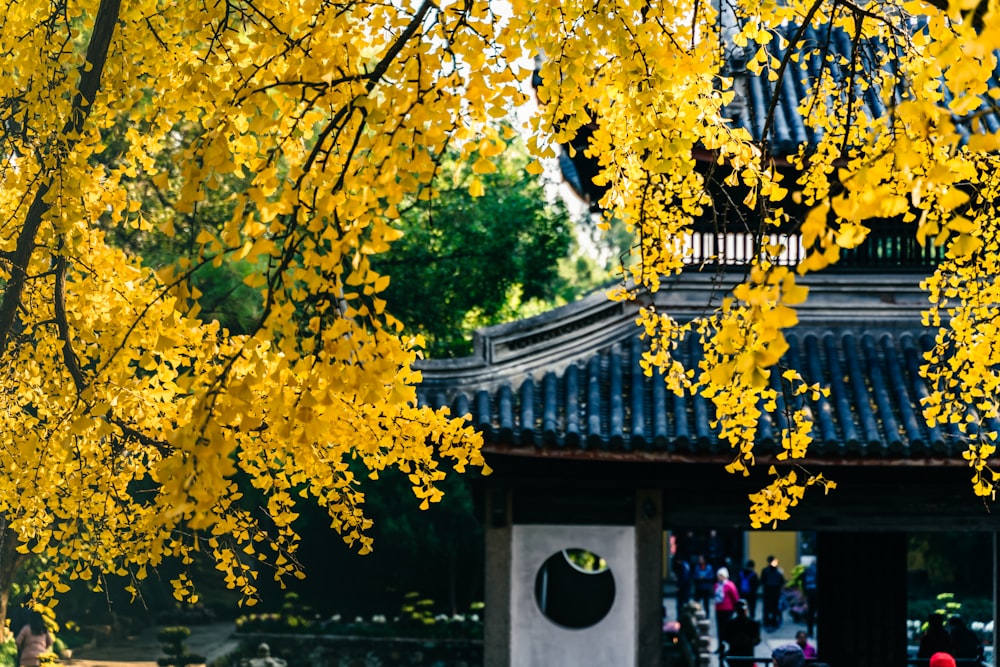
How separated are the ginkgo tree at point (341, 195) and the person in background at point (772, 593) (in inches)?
500

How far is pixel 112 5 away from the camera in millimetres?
5688

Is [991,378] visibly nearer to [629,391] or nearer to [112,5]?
[629,391]

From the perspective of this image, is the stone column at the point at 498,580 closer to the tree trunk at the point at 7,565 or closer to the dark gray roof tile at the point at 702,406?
the dark gray roof tile at the point at 702,406

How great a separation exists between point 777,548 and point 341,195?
75.5ft

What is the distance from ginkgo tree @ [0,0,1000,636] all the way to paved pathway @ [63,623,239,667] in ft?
41.7

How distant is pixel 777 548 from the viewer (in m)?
24.8

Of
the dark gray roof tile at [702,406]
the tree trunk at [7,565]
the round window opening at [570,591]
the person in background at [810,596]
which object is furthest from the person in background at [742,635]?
the tree trunk at [7,565]

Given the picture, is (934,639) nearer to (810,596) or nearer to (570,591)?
(570,591)

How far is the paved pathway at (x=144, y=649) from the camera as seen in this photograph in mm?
18469

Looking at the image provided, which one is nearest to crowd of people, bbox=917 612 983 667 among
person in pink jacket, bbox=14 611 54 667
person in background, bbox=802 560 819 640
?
person in background, bbox=802 560 819 640

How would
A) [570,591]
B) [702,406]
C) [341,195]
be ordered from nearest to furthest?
[341,195]
[702,406]
[570,591]

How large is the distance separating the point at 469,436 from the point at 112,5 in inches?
109

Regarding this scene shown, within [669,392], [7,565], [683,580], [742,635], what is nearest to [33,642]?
[7,565]

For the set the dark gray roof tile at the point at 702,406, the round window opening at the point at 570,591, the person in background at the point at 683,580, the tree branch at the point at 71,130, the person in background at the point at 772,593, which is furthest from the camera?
the person in background at the point at 683,580
